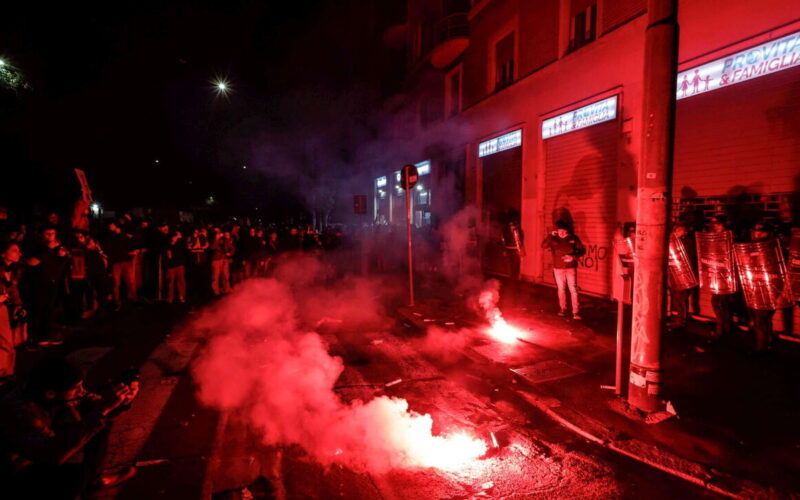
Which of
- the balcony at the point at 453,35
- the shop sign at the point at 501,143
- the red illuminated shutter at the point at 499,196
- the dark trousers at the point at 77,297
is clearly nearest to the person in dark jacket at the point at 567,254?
the red illuminated shutter at the point at 499,196

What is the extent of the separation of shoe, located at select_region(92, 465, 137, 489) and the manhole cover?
13.7ft

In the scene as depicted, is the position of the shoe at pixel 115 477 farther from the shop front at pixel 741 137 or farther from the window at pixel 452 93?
the window at pixel 452 93

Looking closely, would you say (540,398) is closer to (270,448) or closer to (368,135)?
(270,448)

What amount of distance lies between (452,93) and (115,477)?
60.9 feet

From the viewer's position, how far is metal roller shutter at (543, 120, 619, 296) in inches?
395

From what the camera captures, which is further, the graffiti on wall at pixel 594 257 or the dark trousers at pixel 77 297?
the graffiti on wall at pixel 594 257

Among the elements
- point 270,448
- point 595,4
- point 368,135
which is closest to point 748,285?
point 270,448

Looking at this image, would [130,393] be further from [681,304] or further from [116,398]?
[681,304]

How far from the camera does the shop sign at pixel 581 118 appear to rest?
32.4ft

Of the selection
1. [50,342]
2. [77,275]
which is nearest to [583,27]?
[77,275]

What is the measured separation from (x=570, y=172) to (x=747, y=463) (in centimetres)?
871

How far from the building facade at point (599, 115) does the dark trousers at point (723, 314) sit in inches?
52.0

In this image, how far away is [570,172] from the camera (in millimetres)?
11297

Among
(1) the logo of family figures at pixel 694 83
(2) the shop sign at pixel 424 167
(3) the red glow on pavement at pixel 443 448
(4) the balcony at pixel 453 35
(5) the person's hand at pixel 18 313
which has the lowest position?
(3) the red glow on pavement at pixel 443 448
